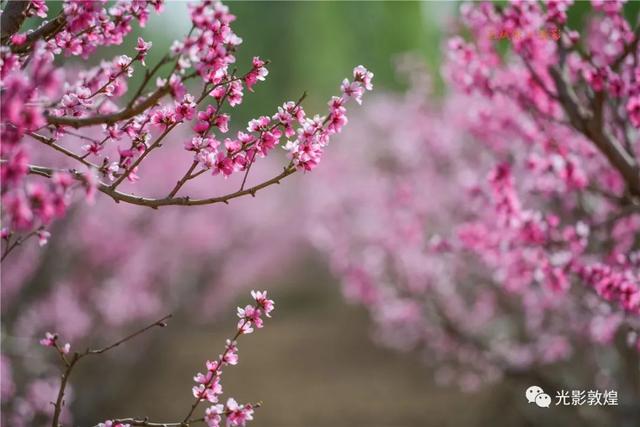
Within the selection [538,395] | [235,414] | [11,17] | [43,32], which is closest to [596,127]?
[235,414]

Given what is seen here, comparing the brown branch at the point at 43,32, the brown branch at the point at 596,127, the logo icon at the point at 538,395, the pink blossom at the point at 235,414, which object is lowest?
the pink blossom at the point at 235,414

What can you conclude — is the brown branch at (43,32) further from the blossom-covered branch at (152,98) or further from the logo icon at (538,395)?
the logo icon at (538,395)

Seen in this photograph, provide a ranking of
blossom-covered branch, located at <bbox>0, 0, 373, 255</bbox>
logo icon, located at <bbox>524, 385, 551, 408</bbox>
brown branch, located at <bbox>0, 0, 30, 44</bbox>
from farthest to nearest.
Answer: logo icon, located at <bbox>524, 385, 551, 408</bbox>, brown branch, located at <bbox>0, 0, 30, 44</bbox>, blossom-covered branch, located at <bbox>0, 0, 373, 255</bbox>

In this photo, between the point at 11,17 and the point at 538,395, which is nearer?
the point at 11,17

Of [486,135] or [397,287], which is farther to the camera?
[397,287]

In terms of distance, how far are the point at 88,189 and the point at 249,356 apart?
1208 cm

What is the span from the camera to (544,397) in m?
6.20

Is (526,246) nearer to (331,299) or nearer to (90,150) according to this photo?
(90,150)

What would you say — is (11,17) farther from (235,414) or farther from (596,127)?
(596,127)

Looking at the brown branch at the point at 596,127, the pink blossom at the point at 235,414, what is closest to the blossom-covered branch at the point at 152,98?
the pink blossom at the point at 235,414

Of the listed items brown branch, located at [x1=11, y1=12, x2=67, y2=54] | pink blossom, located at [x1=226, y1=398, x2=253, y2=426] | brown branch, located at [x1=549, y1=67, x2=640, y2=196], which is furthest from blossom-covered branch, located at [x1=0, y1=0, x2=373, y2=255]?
brown branch, located at [x1=549, y1=67, x2=640, y2=196]

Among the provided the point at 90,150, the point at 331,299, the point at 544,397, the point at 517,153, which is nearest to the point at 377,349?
the point at 331,299

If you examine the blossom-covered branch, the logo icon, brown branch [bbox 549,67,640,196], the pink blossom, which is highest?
brown branch [bbox 549,67,640,196]

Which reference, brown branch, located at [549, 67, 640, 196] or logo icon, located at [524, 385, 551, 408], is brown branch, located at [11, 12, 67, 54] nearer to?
brown branch, located at [549, 67, 640, 196]
